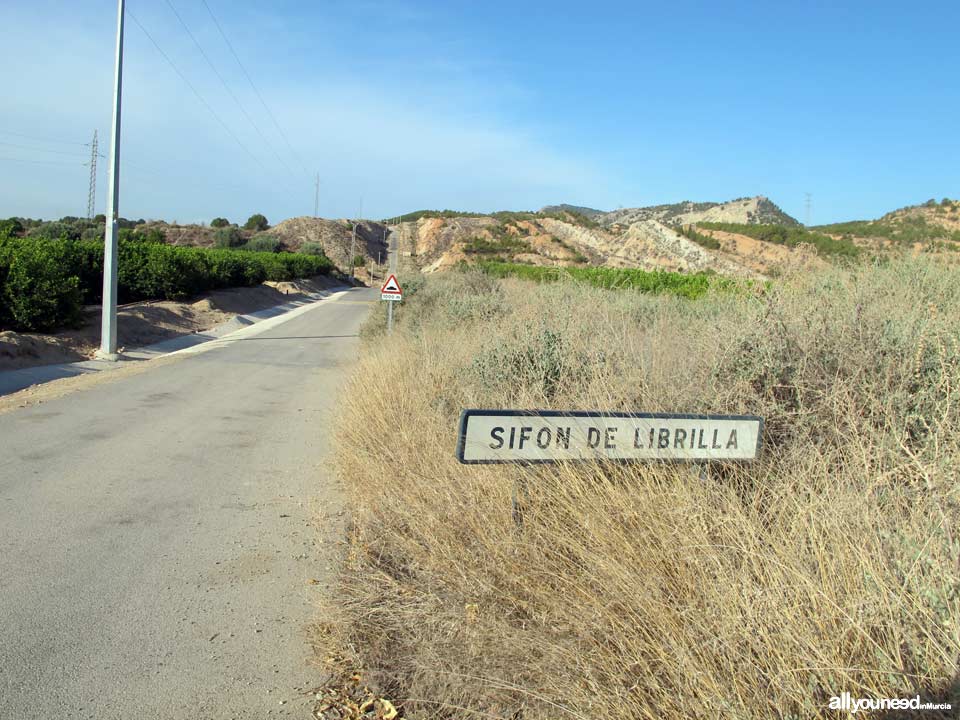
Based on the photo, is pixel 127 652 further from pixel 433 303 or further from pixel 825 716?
pixel 433 303

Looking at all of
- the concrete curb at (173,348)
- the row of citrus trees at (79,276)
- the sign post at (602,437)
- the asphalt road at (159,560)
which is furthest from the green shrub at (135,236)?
the sign post at (602,437)

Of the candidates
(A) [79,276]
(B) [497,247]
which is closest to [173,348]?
(A) [79,276]

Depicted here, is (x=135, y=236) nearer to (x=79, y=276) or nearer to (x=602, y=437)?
(x=79, y=276)

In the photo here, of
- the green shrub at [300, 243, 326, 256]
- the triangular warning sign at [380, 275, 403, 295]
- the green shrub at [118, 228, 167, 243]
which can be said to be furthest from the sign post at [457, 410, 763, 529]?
the green shrub at [300, 243, 326, 256]

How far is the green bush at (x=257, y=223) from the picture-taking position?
103 m

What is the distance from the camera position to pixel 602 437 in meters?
3.54

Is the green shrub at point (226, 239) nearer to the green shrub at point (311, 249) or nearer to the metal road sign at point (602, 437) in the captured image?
the green shrub at point (311, 249)

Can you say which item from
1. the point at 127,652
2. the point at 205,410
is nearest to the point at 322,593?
the point at 127,652

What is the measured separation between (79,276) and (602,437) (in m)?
21.6

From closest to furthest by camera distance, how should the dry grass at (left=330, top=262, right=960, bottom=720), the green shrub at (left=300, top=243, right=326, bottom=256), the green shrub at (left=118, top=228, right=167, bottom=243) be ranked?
1. the dry grass at (left=330, top=262, right=960, bottom=720)
2. the green shrub at (left=118, top=228, right=167, bottom=243)
3. the green shrub at (left=300, top=243, right=326, bottom=256)

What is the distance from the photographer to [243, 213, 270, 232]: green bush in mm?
103125

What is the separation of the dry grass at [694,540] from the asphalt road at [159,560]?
A: 51 cm

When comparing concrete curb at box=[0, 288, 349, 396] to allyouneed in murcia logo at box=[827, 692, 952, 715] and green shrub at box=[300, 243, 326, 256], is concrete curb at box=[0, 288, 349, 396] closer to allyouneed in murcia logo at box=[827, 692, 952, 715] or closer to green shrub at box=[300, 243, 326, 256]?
allyouneed in murcia logo at box=[827, 692, 952, 715]

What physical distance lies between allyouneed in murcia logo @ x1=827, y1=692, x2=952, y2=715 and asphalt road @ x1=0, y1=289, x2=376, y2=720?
2322 mm
